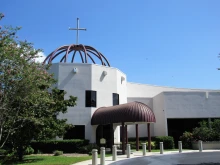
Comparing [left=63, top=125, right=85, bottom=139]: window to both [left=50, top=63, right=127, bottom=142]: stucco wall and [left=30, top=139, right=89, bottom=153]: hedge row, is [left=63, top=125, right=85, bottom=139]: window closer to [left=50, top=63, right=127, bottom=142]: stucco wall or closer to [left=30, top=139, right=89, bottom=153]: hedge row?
[left=50, top=63, right=127, bottom=142]: stucco wall

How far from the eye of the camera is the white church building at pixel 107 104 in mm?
27000

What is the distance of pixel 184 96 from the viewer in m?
A: 30.7

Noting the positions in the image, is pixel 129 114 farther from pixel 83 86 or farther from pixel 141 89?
pixel 141 89

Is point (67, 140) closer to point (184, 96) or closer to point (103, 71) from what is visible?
point (103, 71)

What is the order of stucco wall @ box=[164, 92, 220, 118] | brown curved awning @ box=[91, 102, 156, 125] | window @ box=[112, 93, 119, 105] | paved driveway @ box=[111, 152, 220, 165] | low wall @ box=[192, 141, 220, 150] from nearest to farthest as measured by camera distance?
paved driveway @ box=[111, 152, 220, 165], brown curved awning @ box=[91, 102, 156, 125], low wall @ box=[192, 141, 220, 150], window @ box=[112, 93, 119, 105], stucco wall @ box=[164, 92, 220, 118]

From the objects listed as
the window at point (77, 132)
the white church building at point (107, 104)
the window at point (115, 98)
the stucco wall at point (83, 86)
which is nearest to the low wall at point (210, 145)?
the white church building at point (107, 104)

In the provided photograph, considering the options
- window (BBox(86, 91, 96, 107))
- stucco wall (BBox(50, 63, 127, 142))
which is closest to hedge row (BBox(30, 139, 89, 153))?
stucco wall (BBox(50, 63, 127, 142))

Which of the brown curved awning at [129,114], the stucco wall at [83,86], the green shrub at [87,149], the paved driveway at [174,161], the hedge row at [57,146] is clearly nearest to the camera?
the paved driveway at [174,161]

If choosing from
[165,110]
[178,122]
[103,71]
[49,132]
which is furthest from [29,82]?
[178,122]

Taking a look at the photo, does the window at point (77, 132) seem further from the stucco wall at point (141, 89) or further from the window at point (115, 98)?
the stucco wall at point (141, 89)

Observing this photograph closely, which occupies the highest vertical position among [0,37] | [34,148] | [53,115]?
[0,37]

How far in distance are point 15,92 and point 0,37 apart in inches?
104

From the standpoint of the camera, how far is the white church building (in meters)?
27.0

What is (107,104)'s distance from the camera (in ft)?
94.3
